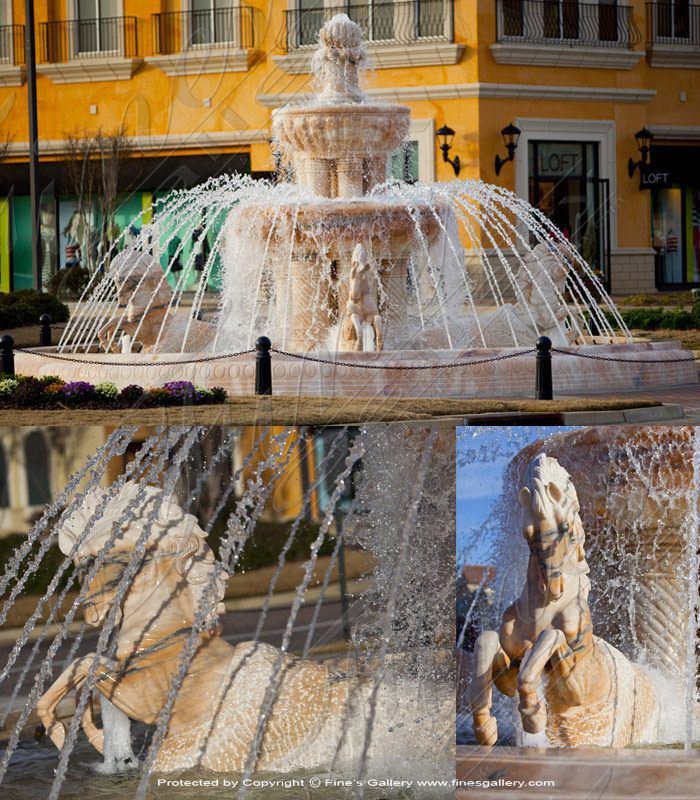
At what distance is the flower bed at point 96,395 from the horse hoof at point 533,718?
3.87 meters

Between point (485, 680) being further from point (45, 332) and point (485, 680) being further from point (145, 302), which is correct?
point (45, 332)

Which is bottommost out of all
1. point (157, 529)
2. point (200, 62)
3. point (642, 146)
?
point (157, 529)

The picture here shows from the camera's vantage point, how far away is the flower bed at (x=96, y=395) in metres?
9.69

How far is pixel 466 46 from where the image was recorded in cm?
3186

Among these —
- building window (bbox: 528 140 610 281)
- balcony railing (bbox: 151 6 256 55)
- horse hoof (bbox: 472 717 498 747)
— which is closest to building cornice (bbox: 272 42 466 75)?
balcony railing (bbox: 151 6 256 55)

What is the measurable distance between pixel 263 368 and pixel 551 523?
5801 millimetres

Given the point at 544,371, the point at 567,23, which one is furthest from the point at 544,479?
the point at 567,23

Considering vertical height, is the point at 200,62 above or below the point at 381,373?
above

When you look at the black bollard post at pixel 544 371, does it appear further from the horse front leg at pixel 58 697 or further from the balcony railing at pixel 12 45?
the balcony railing at pixel 12 45

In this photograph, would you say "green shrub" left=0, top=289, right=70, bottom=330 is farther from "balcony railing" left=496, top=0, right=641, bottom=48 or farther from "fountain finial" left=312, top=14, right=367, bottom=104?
"balcony railing" left=496, top=0, right=641, bottom=48

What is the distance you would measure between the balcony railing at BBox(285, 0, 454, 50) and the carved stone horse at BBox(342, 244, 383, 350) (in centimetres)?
1917

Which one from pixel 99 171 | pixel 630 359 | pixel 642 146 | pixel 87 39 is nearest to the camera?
pixel 630 359

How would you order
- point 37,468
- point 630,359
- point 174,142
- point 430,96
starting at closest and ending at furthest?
point 37,468, point 630,359, point 430,96, point 174,142

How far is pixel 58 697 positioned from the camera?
6.93m
